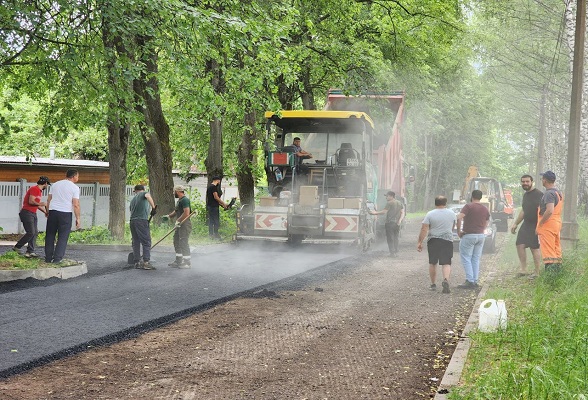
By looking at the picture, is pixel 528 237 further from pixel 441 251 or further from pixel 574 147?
pixel 574 147

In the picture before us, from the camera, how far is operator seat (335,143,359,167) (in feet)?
65.6

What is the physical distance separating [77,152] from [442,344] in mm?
42201

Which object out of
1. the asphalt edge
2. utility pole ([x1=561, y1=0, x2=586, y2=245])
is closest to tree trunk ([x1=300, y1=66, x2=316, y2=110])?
the asphalt edge

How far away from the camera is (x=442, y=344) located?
8.50 metres

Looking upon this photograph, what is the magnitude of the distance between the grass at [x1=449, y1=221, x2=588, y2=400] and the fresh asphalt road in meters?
3.86

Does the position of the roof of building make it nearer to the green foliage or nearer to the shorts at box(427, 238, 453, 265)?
the green foliage

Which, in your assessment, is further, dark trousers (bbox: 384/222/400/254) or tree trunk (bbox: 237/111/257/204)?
tree trunk (bbox: 237/111/257/204)

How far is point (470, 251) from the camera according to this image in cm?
1331

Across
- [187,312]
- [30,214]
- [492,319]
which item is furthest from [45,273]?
[492,319]

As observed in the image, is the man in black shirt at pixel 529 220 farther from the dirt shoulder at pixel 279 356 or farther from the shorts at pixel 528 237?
the dirt shoulder at pixel 279 356

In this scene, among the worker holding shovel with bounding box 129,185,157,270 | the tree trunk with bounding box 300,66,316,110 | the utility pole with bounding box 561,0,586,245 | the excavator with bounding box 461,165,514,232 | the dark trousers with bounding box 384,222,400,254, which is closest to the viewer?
the worker holding shovel with bounding box 129,185,157,270

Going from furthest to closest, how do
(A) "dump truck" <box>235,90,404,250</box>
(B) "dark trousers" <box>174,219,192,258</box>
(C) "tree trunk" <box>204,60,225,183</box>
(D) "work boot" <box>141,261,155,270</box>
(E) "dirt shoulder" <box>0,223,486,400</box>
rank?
(C) "tree trunk" <box>204,60,225,183</box>
(A) "dump truck" <box>235,90,404,250</box>
(B) "dark trousers" <box>174,219,192,258</box>
(D) "work boot" <box>141,261,155,270</box>
(E) "dirt shoulder" <box>0,223,486,400</box>

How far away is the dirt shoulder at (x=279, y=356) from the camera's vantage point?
6.38m

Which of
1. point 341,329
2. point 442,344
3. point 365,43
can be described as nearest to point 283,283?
point 341,329
